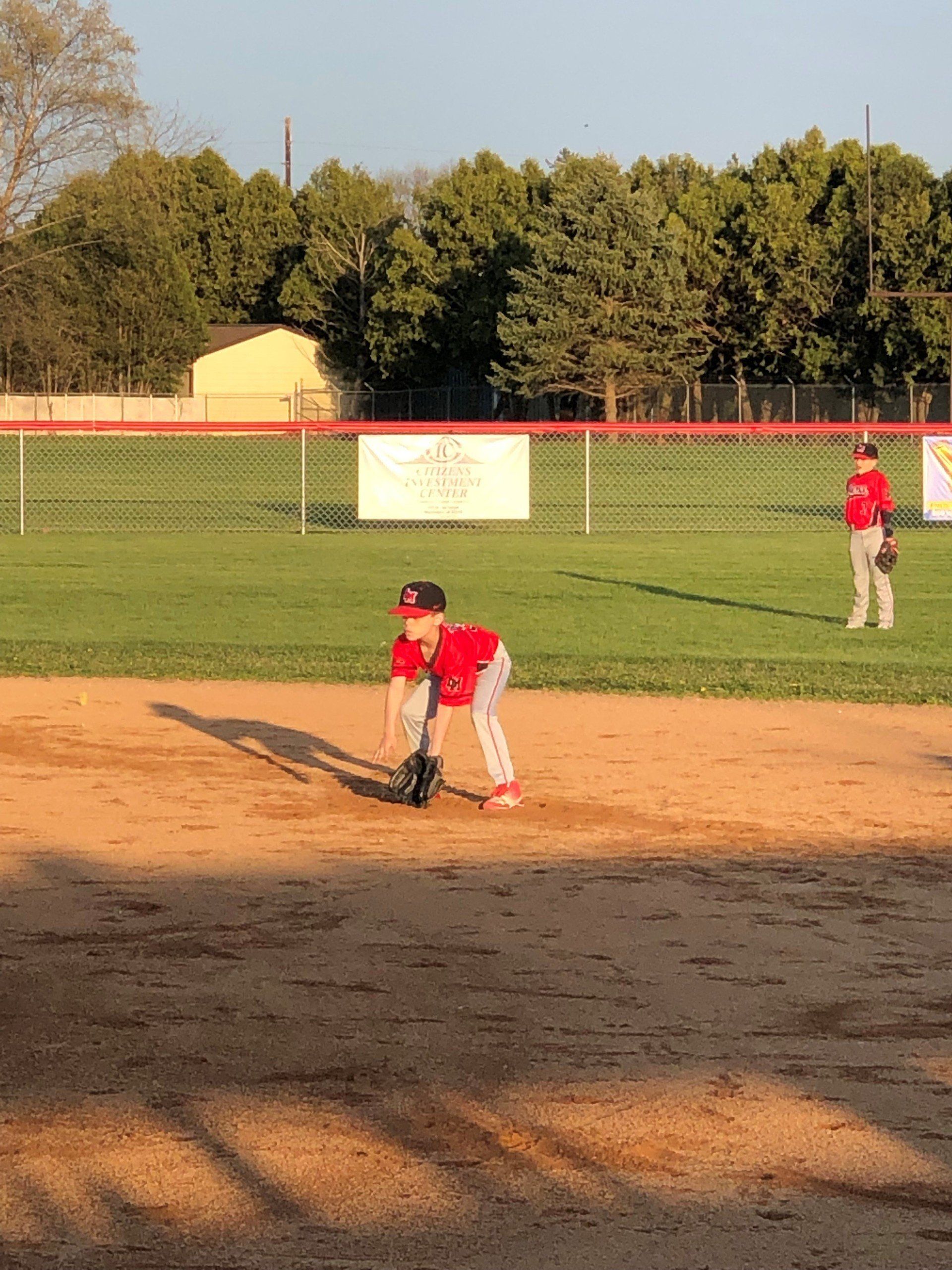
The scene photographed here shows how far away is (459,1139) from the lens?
4094mm

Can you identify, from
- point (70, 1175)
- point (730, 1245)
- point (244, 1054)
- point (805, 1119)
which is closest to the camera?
point (730, 1245)

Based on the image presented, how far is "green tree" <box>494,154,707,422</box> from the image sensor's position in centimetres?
5700

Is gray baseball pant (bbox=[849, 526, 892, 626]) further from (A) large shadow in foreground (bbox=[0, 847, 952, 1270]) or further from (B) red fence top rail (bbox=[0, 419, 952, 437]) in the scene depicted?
(B) red fence top rail (bbox=[0, 419, 952, 437])

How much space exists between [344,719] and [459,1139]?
263 inches

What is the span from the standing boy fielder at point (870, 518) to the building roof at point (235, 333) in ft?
189

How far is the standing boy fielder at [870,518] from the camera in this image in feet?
47.1

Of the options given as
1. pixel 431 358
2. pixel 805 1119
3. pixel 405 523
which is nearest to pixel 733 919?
pixel 805 1119

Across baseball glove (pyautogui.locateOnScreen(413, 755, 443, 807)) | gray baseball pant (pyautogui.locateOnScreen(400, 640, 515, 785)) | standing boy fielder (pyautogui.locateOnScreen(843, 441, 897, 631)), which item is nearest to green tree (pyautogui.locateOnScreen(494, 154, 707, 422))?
standing boy fielder (pyautogui.locateOnScreen(843, 441, 897, 631))

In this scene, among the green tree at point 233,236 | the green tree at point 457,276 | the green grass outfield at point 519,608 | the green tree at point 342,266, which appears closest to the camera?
the green grass outfield at point 519,608

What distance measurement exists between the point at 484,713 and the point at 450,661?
0.34 metres

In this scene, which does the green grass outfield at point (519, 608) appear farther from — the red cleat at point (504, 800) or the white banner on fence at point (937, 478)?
the red cleat at point (504, 800)

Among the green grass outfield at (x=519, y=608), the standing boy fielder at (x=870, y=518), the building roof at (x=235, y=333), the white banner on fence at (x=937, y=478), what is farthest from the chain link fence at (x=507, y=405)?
the standing boy fielder at (x=870, y=518)

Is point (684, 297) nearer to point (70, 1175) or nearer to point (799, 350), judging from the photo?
point (799, 350)

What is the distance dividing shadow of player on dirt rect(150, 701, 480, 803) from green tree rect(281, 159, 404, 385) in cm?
6131
